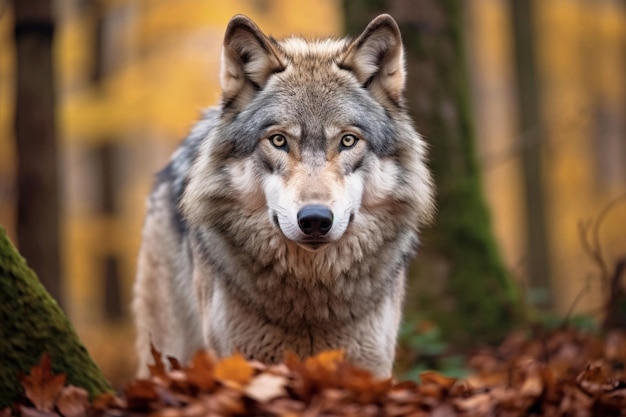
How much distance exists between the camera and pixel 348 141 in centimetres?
451

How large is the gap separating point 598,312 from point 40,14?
17.6ft

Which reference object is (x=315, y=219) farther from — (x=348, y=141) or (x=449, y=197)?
(x=449, y=197)

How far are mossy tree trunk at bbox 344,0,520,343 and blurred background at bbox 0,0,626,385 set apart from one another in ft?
0.10

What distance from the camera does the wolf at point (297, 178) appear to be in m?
4.48

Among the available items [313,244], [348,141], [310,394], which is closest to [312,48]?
[348,141]

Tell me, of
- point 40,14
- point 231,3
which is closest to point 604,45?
point 231,3

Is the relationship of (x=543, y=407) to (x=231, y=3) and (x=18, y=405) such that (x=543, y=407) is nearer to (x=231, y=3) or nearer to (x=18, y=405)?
(x=18, y=405)

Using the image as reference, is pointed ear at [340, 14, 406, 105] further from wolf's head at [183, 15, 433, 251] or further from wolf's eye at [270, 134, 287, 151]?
wolf's eye at [270, 134, 287, 151]

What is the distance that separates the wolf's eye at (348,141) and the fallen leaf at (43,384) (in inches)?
79.4

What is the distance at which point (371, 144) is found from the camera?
15.1 feet

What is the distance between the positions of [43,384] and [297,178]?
1697 mm

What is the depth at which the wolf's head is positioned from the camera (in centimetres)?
440

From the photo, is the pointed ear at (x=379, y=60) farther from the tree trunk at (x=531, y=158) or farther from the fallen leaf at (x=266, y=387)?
the tree trunk at (x=531, y=158)

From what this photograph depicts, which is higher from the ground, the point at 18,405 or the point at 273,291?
the point at 273,291
